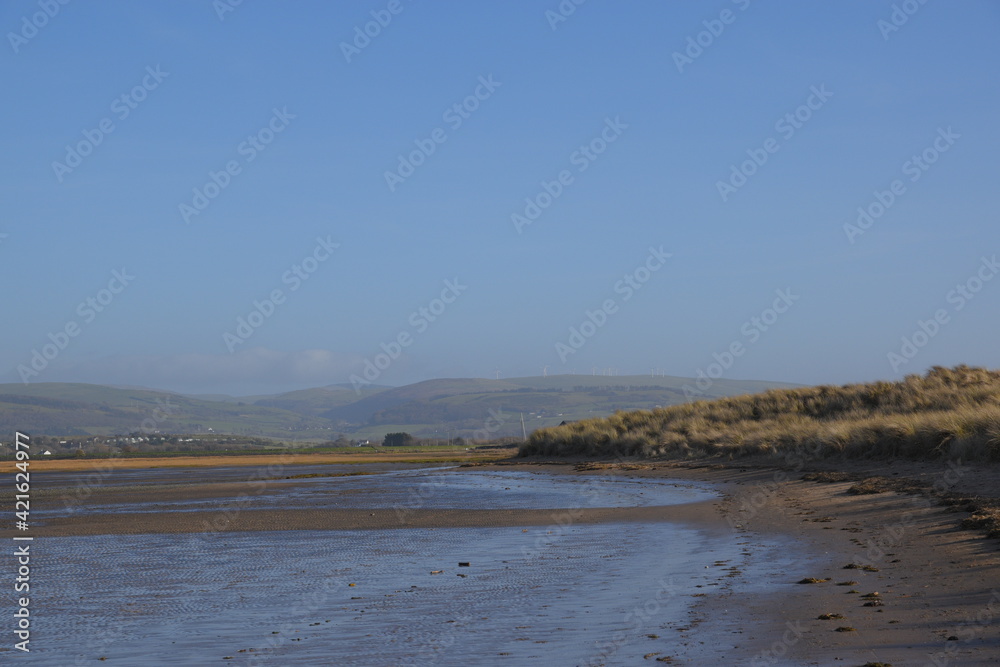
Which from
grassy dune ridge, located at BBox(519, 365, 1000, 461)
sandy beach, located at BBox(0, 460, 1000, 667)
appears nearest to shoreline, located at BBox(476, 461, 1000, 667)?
sandy beach, located at BBox(0, 460, 1000, 667)

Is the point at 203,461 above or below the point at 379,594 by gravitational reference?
above

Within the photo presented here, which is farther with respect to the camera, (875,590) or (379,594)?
(379,594)

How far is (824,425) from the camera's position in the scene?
81.7 ft

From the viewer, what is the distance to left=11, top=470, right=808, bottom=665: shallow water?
675 cm

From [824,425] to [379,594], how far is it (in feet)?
61.3

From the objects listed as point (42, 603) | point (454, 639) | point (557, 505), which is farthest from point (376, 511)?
point (454, 639)

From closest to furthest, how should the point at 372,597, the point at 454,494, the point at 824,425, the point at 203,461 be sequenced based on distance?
the point at 372,597 → the point at 454,494 → the point at 824,425 → the point at 203,461

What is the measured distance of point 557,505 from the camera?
61.0ft

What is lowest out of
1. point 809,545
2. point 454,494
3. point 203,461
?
point 809,545

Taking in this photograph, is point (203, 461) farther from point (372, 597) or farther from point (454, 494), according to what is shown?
point (372, 597)

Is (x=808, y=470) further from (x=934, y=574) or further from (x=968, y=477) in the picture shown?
(x=934, y=574)

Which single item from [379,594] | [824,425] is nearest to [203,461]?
[824,425]

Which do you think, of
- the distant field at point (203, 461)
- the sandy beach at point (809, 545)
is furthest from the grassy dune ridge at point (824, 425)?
the distant field at point (203, 461)

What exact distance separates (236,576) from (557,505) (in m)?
9.22
